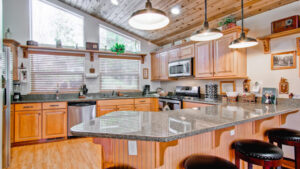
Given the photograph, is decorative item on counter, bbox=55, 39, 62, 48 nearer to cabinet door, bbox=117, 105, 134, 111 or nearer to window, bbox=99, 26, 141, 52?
window, bbox=99, 26, 141, 52

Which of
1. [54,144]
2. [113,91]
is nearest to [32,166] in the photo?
[54,144]

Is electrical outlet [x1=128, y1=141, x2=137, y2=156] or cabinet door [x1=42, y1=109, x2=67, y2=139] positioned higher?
electrical outlet [x1=128, y1=141, x2=137, y2=156]

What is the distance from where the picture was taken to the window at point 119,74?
4.59 m

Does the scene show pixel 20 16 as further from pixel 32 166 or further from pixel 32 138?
pixel 32 166

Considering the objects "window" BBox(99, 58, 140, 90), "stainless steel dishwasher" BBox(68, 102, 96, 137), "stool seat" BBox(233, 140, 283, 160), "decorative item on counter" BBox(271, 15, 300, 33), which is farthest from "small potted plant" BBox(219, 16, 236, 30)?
"stainless steel dishwasher" BBox(68, 102, 96, 137)

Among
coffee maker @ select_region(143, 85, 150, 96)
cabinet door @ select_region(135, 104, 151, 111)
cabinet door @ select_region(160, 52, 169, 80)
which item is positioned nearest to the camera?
cabinet door @ select_region(135, 104, 151, 111)

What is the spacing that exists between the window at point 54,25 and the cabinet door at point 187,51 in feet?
8.78

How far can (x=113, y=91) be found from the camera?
4.57 metres

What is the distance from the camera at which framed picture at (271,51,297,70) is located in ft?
7.73

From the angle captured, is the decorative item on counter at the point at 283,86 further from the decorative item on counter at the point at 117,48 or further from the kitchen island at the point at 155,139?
the decorative item on counter at the point at 117,48

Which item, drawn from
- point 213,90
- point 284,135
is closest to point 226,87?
point 213,90

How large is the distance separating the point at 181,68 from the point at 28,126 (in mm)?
3533

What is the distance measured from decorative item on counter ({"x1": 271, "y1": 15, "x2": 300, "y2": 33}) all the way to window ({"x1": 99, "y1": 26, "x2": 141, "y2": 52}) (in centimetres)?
344

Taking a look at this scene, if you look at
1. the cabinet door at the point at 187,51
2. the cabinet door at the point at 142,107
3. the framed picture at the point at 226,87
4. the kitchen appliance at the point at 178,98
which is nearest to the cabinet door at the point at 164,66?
the kitchen appliance at the point at 178,98
